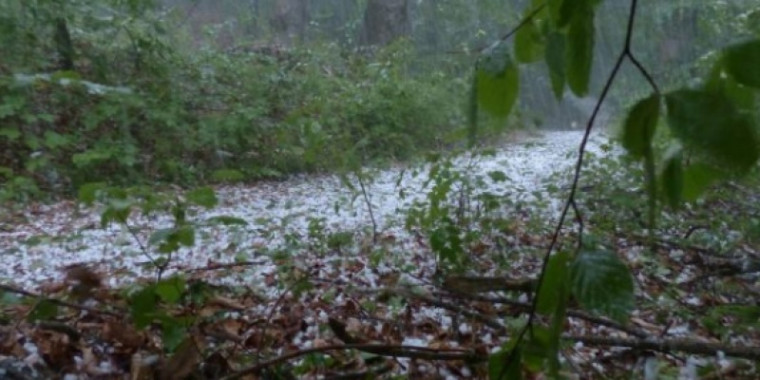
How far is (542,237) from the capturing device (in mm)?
3156

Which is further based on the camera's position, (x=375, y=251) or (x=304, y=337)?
(x=375, y=251)

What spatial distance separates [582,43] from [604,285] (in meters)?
0.23

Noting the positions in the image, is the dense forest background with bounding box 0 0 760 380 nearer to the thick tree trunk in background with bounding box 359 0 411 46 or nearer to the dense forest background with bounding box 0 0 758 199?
the dense forest background with bounding box 0 0 758 199

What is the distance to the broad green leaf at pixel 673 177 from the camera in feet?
2.02

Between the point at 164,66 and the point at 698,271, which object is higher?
the point at 164,66

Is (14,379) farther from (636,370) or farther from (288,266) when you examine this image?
(636,370)

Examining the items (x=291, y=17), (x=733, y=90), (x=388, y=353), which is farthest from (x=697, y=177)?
(x=291, y=17)

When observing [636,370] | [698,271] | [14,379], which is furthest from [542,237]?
[14,379]

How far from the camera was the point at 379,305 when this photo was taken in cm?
209

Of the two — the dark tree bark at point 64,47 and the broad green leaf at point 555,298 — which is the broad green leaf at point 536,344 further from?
the dark tree bark at point 64,47

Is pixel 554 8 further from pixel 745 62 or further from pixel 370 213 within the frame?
pixel 370 213

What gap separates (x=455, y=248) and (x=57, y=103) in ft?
15.7

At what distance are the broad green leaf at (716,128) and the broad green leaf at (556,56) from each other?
0.20 metres

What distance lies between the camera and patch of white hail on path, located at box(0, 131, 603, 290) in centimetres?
268
